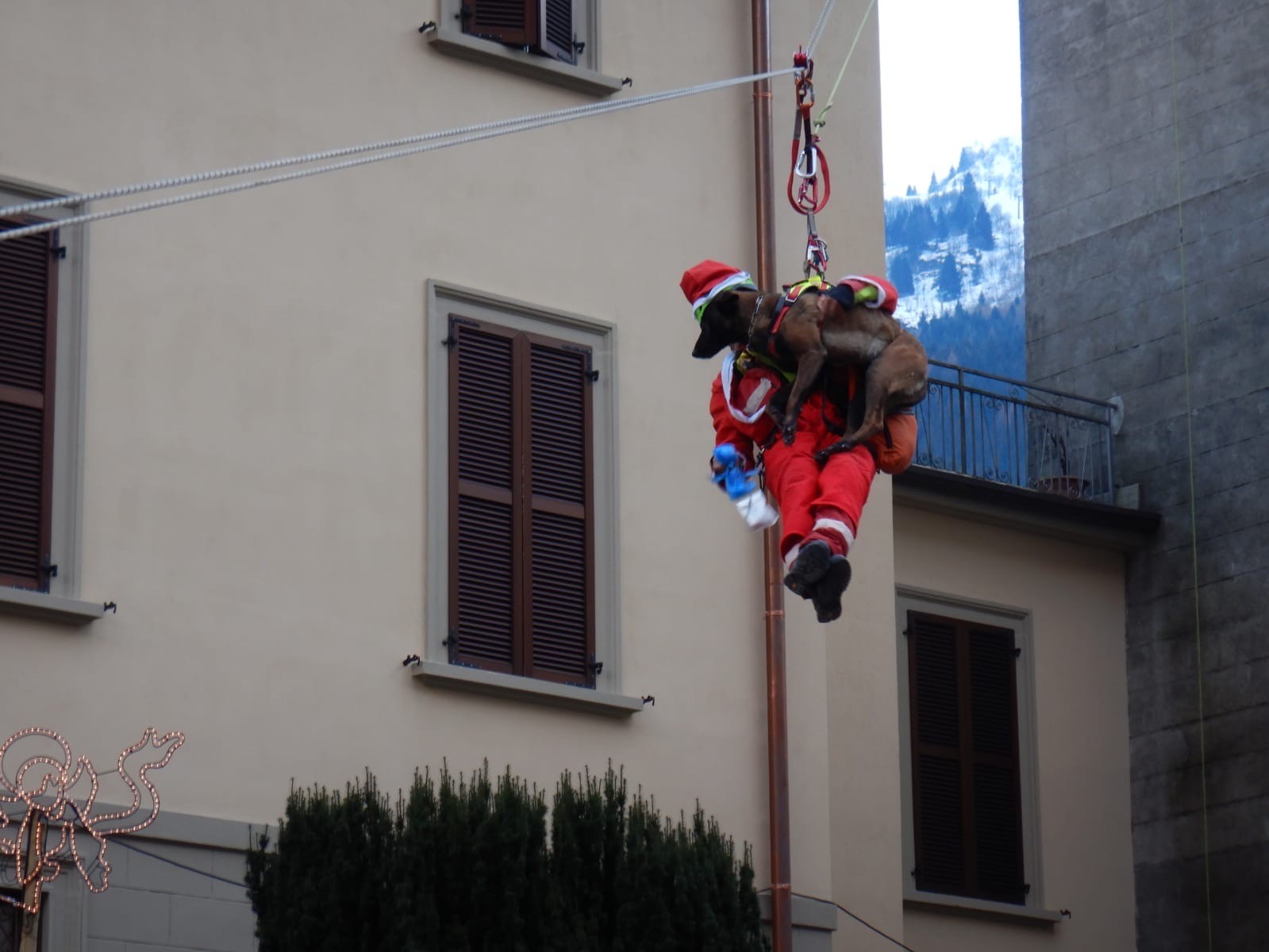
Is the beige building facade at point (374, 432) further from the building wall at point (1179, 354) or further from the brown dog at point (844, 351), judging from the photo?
the brown dog at point (844, 351)

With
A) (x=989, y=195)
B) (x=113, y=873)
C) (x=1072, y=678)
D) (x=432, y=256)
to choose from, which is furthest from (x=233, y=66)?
(x=989, y=195)

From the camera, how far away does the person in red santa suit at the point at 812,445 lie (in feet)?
30.0

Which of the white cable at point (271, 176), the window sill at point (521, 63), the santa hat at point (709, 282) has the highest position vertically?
the window sill at point (521, 63)

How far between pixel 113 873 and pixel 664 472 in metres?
3.46

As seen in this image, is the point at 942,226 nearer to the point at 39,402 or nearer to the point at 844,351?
the point at 39,402

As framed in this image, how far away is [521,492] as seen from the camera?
13.3 metres

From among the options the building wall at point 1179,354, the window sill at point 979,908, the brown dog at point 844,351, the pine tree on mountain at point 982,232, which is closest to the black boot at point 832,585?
the brown dog at point 844,351

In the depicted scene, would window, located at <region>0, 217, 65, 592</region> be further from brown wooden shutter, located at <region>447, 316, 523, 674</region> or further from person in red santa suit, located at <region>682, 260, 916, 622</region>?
person in red santa suit, located at <region>682, 260, 916, 622</region>

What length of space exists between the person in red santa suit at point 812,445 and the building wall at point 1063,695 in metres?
6.18

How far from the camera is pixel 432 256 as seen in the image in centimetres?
1325

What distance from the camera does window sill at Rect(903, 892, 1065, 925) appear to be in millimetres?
15375

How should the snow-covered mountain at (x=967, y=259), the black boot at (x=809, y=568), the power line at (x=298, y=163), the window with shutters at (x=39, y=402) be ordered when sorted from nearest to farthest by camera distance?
1. the black boot at (x=809, y=568)
2. the power line at (x=298, y=163)
3. the window with shutters at (x=39, y=402)
4. the snow-covered mountain at (x=967, y=259)

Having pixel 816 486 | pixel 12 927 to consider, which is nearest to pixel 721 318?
pixel 816 486

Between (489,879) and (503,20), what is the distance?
4772mm
